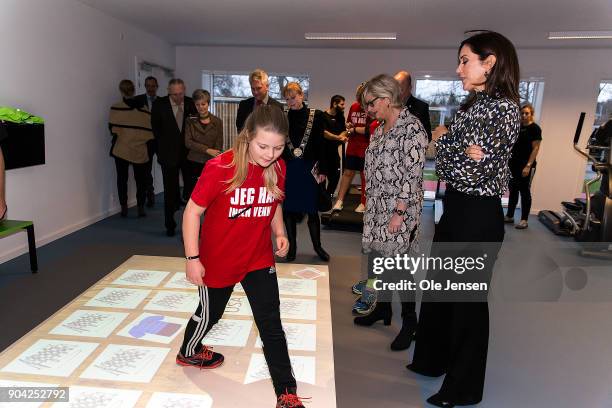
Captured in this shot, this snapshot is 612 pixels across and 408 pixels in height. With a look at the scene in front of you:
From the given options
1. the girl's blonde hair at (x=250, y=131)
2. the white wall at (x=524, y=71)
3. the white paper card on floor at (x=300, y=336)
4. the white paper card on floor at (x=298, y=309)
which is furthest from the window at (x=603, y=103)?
the girl's blonde hair at (x=250, y=131)

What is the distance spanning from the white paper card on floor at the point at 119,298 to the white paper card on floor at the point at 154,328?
0.21 metres

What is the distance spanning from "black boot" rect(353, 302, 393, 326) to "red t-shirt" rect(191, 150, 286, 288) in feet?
4.26

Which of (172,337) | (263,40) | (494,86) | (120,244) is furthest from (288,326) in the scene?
(263,40)

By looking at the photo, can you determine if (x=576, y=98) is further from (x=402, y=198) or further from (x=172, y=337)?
(x=172, y=337)

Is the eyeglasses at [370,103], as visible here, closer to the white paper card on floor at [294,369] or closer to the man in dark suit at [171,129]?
the white paper card on floor at [294,369]

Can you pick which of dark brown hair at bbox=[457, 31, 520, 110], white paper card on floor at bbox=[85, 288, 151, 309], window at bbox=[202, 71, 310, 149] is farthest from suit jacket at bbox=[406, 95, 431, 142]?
window at bbox=[202, 71, 310, 149]

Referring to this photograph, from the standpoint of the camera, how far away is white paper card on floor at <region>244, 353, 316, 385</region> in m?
2.07

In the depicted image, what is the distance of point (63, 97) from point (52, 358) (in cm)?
335

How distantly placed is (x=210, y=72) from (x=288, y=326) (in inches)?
255

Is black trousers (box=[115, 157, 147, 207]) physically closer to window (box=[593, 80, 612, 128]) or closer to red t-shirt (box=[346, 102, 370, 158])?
red t-shirt (box=[346, 102, 370, 158])

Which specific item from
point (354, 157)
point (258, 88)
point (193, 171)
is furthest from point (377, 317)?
point (354, 157)

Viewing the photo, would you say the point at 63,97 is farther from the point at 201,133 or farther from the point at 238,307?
the point at 238,307

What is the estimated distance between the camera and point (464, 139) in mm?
1756

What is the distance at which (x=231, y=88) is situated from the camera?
8.29 meters
